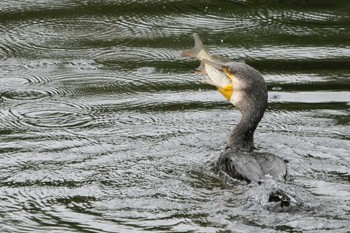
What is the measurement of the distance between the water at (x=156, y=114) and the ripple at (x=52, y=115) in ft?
0.06

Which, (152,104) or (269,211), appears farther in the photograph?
(152,104)

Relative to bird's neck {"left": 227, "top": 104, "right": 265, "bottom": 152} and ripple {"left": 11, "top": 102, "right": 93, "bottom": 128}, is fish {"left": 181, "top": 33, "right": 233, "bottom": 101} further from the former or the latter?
ripple {"left": 11, "top": 102, "right": 93, "bottom": 128}

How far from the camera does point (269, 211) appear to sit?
6.84 metres

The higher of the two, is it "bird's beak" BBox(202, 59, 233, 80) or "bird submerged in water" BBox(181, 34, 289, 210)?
"bird's beak" BBox(202, 59, 233, 80)

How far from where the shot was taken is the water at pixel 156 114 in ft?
23.0

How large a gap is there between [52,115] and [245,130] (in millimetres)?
1773

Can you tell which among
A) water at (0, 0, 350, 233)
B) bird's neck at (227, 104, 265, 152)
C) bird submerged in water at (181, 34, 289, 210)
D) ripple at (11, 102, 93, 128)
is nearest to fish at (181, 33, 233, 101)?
bird submerged in water at (181, 34, 289, 210)

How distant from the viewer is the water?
7.02 m

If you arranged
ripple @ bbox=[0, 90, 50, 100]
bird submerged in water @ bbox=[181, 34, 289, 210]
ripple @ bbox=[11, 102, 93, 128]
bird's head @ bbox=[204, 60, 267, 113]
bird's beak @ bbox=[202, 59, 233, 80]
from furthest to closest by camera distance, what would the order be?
ripple @ bbox=[0, 90, 50, 100] → ripple @ bbox=[11, 102, 93, 128] → bird's beak @ bbox=[202, 59, 233, 80] → bird's head @ bbox=[204, 60, 267, 113] → bird submerged in water @ bbox=[181, 34, 289, 210]

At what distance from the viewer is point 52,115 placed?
9055 millimetres

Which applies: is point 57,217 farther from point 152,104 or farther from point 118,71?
point 118,71

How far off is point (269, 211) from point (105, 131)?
7.43 feet

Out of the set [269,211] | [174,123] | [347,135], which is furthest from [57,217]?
[347,135]

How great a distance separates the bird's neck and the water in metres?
0.17
